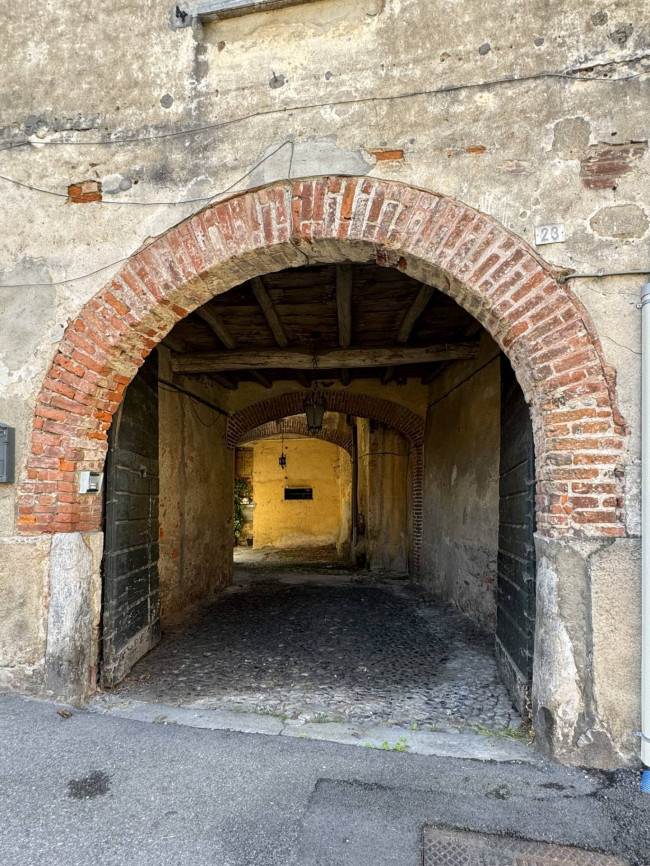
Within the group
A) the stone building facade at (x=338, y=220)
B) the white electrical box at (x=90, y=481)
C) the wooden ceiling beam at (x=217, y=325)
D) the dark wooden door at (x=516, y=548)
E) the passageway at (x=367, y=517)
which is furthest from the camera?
the wooden ceiling beam at (x=217, y=325)

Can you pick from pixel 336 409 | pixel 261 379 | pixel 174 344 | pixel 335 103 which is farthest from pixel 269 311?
pixel 336 409

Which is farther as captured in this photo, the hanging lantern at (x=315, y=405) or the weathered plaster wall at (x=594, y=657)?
the hanging lantern at (x=315, y=405)

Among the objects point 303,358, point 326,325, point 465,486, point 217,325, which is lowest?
point 465,486

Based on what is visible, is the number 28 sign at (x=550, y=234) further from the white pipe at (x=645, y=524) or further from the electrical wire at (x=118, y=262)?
the electrical wire at (x=118, y=262)

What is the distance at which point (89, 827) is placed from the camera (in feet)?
6.90

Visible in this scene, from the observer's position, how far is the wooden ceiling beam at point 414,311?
4577 millimetres

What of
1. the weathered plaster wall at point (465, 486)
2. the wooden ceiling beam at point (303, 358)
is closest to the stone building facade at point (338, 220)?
the weathered plaster wall at point (465, 486)

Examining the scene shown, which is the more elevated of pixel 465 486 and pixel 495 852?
pixel 465 486

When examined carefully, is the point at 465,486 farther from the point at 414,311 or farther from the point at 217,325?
the point at 217,325

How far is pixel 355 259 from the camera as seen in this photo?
3.39 metres

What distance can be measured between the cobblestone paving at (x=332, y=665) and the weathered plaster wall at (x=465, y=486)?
468mm

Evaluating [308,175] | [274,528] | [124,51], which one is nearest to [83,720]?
[308,175]

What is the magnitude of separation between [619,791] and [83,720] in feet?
9.24

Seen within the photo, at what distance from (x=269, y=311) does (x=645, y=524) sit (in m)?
3.73
